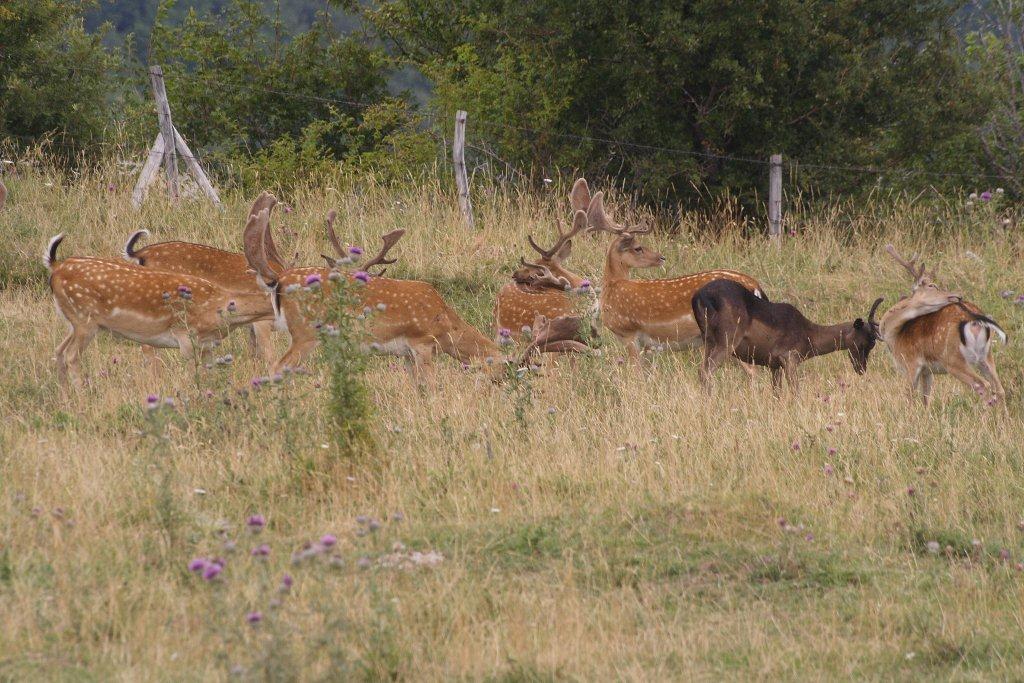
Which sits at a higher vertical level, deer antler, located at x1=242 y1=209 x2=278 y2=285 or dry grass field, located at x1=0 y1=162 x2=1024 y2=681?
deer antler, located at x1=242 y1=209 x2=278 y2=285

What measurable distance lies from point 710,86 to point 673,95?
58cm

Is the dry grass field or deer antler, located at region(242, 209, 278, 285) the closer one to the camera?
the dry grass field

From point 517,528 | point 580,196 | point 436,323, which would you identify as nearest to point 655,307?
point 436,323

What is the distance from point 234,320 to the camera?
9.56 m

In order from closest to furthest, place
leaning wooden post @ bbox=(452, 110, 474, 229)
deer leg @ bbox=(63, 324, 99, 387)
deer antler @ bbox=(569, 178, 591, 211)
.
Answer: deer leg @ bbox=(63, 324, 99, 387) < deer antler @ bbox=(569, 178, 591, 211) < leaning wooden post @ bbox=(452, 110, 474, 229)

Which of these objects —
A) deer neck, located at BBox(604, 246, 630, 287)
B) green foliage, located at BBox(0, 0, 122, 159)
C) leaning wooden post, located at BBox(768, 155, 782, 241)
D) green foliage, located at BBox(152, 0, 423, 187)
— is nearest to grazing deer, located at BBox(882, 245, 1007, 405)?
deer neck, located at BBox(604, 246, 630, 287)

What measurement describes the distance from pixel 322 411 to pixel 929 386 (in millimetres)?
4652

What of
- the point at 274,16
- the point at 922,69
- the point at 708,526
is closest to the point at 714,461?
the point at 708,526

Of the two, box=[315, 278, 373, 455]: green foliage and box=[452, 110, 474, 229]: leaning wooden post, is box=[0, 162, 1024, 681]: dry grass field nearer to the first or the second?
box=[315, 278, 373, 455]: green foliage

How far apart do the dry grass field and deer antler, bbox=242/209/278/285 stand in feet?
2.81

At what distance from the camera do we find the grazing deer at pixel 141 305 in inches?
374

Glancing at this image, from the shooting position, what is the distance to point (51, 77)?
20.3m

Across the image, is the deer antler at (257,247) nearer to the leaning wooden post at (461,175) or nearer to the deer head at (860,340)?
the deer head at (860,340)

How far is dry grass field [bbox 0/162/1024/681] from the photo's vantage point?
497 centimetres
